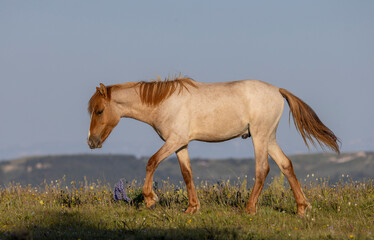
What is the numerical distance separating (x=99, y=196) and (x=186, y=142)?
3.28 metres

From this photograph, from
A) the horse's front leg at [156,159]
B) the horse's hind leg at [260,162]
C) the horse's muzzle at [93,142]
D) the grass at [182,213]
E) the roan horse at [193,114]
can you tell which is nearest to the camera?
the grass at [182,213]

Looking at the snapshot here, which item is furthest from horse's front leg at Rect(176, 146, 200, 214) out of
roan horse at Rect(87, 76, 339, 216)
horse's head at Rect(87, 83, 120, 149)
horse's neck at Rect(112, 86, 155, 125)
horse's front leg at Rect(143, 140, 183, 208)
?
horse's head at Rect(87, 83, 120, 149)

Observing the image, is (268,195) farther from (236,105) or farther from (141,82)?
(141,82)

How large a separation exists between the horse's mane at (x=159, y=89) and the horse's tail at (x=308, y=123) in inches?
84.2

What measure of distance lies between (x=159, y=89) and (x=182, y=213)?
2438 millimetres

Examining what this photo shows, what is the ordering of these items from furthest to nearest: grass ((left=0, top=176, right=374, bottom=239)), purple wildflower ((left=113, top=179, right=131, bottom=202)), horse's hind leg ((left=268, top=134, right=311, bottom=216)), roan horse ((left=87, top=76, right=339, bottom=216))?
purple wildflower ((left=113, top=179, right=131, bottom=202)) → horse's hind leg ((left=268, top=134, right=311, bottom=216)) → roan horse ((left=87, top=76, right=339, bottom=216)) → grass ((left=0, top=176, right=374, bottom=239))

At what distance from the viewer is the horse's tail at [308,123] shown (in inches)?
416

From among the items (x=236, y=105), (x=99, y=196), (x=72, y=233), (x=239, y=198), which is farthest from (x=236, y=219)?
(x=99, y=196)

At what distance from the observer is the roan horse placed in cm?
964

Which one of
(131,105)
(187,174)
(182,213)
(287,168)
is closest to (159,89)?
(131,105)

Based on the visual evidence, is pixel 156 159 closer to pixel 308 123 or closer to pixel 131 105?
pixel 131 105

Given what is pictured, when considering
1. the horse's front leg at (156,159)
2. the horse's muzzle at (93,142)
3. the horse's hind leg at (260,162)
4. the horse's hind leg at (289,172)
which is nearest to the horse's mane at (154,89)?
the horse's muzzle at (93,142)

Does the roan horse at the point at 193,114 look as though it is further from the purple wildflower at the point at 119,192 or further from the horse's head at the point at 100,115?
the purple wildflower at the point at 119,192

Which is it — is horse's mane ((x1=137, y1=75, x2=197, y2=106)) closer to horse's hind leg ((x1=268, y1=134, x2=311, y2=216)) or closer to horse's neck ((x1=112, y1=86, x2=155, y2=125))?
horse's neck ((x1=112, y1=86, x2=155, y2=125))
